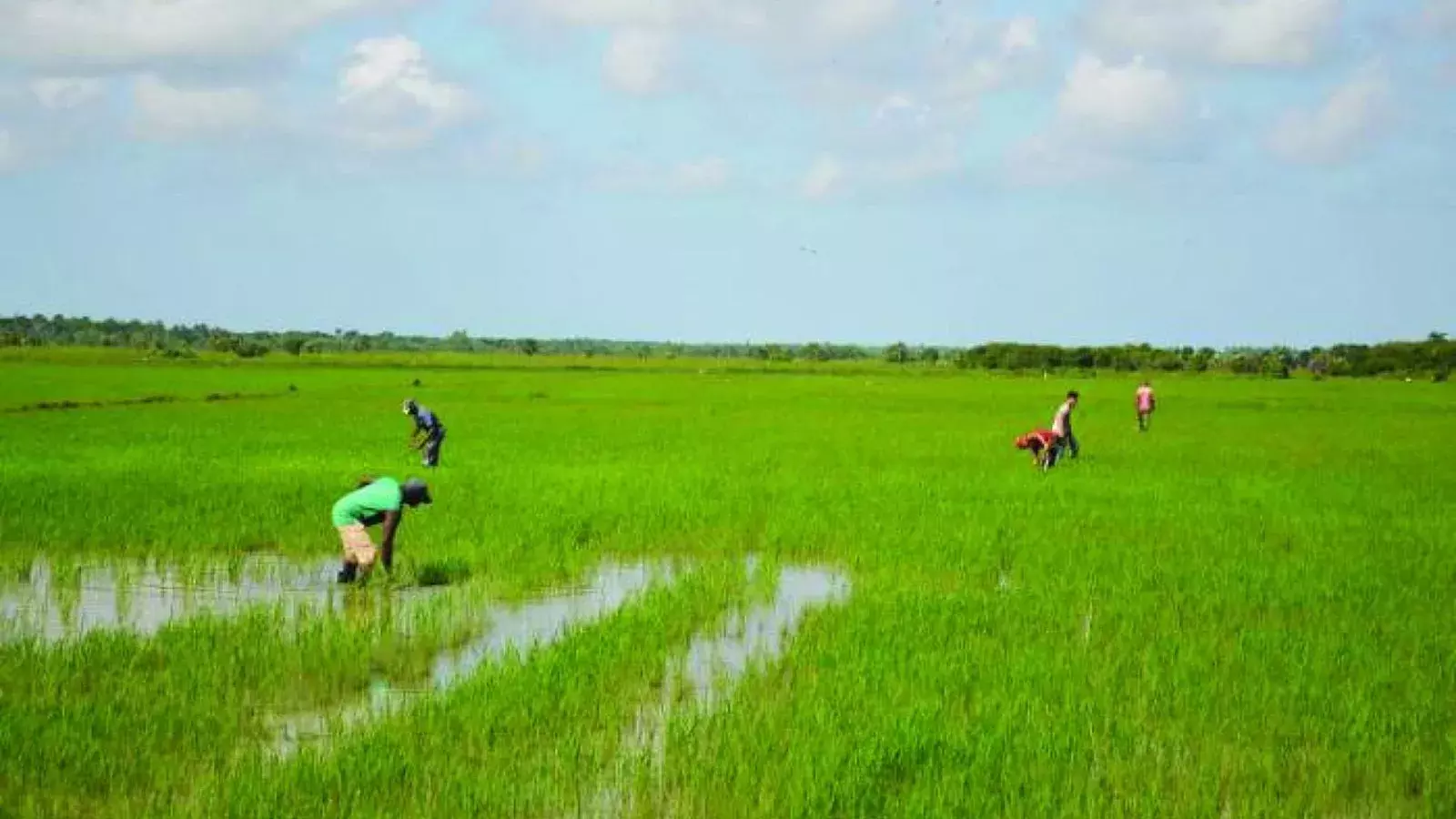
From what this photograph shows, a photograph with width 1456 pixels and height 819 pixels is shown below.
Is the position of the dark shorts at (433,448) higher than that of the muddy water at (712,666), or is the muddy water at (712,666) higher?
the dark shorts at (433,448)

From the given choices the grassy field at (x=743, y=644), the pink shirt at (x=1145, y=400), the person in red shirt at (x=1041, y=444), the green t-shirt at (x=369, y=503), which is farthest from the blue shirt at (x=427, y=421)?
the pink shirt at (x=1145, y=400)

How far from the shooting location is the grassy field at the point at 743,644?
4543 millimetres

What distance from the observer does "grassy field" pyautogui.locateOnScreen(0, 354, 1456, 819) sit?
4.54 meters

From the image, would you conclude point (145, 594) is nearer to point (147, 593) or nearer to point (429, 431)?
point (147, 593)

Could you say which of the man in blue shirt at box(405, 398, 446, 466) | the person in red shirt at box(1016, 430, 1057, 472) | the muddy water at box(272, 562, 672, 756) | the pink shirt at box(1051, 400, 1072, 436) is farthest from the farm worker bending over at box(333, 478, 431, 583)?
the pink shirt at box(1051, 400, 1072, 436)

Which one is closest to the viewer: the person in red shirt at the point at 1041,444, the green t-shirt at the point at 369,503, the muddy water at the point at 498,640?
the muddy water at the point at 498,640

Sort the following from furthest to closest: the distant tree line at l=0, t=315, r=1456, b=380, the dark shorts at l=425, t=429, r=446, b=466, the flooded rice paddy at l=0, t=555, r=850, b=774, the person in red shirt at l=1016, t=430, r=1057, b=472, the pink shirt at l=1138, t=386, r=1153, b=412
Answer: the distant tree line at l=0, t=315, r=1456, b=380, the pink shirt at l=1138, t=386, r=1153, b=412, the person in red shirt at l=1016, t=430, r=1057, b=472, the dark shorts at l=425, t=429, r=446, b=466, the flooded rice paddy at l=0, t=555, r=850, b=774

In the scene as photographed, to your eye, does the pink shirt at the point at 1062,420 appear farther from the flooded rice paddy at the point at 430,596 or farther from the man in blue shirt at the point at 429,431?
the man in blue shirt at the point at 429,431

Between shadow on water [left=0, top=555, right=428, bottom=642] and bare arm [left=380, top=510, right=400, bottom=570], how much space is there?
0.72ft

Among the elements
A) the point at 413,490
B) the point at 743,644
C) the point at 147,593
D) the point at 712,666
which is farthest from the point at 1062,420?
the point at 147,593

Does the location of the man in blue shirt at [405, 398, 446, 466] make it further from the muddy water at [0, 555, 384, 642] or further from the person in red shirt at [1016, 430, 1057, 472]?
the person in red shirt at [1016, 430, 1057, 472]

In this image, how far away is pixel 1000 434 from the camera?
77.2 feet

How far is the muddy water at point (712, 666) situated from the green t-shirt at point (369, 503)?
7.39 ft

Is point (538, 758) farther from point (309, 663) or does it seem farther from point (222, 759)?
point (309, 663)
